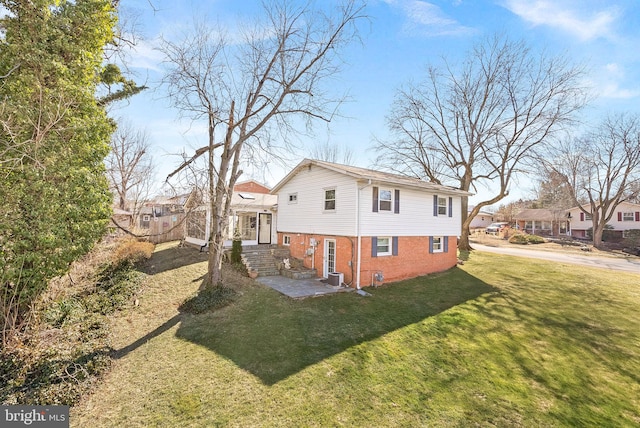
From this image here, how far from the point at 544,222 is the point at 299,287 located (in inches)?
2137

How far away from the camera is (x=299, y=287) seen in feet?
40.6

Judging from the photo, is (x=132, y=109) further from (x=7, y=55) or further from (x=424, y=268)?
(x=424, y=268)

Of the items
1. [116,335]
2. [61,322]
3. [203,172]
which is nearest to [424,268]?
[203,172]

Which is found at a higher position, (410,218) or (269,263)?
(410,218)

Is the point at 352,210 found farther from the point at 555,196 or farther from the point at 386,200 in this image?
the point at 555,196

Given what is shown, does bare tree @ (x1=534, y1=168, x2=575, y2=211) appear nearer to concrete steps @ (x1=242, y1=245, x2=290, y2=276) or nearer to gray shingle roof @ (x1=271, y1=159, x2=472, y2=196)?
gray shingle roof @ (x1=271, y1=159, x2=472, y2=196)

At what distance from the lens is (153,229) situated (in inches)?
1029

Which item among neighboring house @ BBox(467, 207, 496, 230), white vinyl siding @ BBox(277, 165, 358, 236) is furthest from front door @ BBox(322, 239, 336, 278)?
A: neighboring house @ BBox(467, 207, 496, 230)

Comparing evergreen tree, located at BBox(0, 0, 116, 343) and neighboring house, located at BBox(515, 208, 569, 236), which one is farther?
neighboring house, located at BBox(515, 208, 569, 236)

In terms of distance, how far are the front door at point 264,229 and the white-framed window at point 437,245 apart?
11295 millimetres

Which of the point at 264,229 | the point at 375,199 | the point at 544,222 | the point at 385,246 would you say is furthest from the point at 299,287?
the point at 544,222

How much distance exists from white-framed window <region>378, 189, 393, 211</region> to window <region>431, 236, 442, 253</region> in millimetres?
4862

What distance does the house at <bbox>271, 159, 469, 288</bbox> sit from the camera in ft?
41.7

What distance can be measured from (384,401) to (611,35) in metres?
13.2
